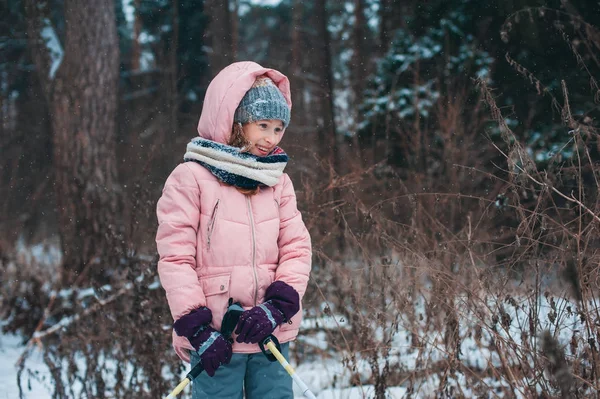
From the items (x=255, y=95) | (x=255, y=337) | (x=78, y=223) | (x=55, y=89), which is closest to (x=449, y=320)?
(x=255, y=337)

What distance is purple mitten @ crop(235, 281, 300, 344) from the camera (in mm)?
2164

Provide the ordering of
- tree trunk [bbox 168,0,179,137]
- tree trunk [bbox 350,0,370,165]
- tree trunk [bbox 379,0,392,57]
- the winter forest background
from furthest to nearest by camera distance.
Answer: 1. tree trunk [bbox 379,0,392,57]
2. tree trunk [bbox 350,0,370,165]
3. tree trunk [bbox 168,0,179,137]
4. the winter forest background

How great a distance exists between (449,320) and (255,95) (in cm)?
147

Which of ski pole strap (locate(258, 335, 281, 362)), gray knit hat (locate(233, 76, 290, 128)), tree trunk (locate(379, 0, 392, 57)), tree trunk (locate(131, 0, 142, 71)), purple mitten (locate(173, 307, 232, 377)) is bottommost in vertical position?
ski pole strap (locate(258, 335, 281, 362))

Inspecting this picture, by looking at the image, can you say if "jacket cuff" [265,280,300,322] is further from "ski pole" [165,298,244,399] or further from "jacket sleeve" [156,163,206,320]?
"jacket sleeve" [156,163,206,320]

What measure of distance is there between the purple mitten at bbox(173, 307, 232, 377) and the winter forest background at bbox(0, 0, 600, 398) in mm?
958

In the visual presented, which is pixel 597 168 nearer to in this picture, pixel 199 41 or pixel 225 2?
pixel 225 2

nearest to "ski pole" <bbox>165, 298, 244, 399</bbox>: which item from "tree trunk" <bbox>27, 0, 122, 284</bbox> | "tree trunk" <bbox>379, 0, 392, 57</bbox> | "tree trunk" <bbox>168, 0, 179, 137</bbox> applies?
"tree trunk" <bbox>27, 0, 122, 284</bbox>

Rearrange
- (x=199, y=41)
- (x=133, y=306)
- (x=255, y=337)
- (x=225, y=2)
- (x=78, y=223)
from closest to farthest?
1. (x=255, y=337)
2. (x=133, y=306)
3. (x=78, y=223)
4. (x=225, y=2)
5. (x=199, y=41)

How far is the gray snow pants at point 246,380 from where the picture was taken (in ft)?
7.64

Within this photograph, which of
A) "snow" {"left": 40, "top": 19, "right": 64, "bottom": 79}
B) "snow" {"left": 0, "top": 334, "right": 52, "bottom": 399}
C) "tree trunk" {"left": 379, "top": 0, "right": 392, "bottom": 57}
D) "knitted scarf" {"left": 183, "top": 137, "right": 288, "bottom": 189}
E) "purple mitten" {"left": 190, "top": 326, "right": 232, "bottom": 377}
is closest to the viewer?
"purple mitten" {"left": 190, "top": 326, "right": 232, "bottom": 377}

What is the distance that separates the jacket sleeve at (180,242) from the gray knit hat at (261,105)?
325mm

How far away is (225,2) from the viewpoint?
38.4 feet

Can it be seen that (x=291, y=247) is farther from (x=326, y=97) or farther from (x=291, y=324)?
(x=326, y=97)
